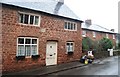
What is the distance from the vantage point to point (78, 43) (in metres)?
23.8

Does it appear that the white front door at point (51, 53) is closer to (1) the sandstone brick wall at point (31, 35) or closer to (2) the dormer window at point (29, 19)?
(1) the sandstone brick wall at point (31, 35)

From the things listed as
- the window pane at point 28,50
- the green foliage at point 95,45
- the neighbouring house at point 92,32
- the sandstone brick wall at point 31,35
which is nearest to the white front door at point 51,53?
the sandstone brick wall at point 31,35

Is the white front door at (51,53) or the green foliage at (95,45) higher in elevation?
the green foliage at (95,45)

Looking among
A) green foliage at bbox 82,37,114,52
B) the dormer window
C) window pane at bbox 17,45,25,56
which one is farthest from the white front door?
green foliage at bbox 82,37,114,52

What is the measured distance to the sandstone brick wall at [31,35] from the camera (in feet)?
51.1

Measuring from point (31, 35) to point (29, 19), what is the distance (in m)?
1.44

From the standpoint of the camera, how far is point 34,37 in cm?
1775

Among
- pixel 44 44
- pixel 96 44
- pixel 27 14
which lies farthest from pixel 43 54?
pixel 96 44

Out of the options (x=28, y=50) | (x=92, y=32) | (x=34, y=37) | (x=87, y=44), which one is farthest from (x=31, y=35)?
(x=92, y=32)

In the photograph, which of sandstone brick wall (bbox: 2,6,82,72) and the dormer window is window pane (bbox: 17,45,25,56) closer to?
sandstone brick wall (bbox: 2,6,82,72)

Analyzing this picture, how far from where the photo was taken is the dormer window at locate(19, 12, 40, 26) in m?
16.9

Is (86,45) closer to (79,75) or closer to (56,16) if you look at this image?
(56,16)

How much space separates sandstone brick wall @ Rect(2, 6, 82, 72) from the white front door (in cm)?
53

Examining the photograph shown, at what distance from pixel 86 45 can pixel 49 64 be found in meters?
9.80
